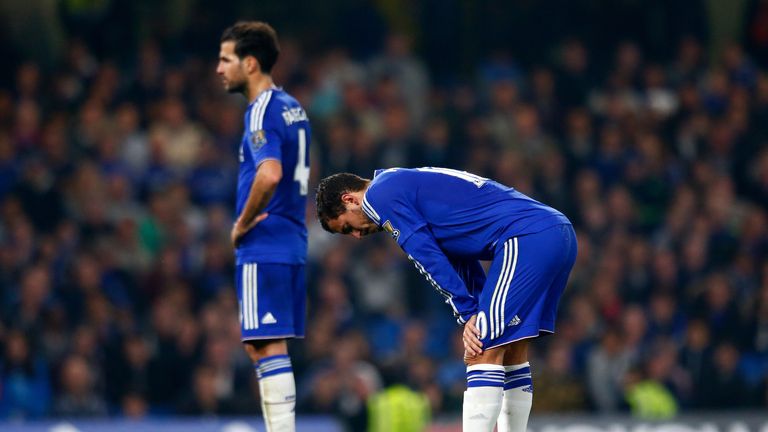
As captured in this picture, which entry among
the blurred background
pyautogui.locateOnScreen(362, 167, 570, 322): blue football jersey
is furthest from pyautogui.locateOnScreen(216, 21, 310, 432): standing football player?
the blurred background

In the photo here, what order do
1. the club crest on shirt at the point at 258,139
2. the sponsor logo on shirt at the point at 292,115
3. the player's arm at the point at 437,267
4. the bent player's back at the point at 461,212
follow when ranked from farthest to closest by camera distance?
the sponsor logo on shirt at the point at 292,115, the club crest on shirt at the point at 258,139, the bent player's back at the point at 461,212, the player's arm at the point at 437,267

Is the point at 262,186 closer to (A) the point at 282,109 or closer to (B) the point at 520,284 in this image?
(A) the point at 282,109

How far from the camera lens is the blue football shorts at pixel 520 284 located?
6000mm

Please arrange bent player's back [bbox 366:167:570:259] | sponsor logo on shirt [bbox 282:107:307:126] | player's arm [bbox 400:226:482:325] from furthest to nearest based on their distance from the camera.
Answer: sponsor logo on shirt [bbox 282:107:307:126] → bent player's back [bbox 366:167:570:259] → player's arm [bbox 400:226:482:325]

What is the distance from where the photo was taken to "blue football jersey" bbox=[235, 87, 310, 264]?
6914mm

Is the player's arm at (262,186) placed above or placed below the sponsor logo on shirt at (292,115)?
below

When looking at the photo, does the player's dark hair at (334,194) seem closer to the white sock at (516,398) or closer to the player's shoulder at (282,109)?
the player's shoulder at (282,109)

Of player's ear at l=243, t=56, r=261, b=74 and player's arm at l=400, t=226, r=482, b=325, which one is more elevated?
player's ear at l=243, t=56, r=261, b=74

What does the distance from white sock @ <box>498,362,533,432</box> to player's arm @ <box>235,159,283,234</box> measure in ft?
4.95

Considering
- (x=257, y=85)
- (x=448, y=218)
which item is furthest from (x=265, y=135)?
(x=448, y=218)

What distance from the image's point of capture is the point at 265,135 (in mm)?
6875

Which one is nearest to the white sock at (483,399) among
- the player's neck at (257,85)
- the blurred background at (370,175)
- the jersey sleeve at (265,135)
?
the jersey sleeve at (265,135)

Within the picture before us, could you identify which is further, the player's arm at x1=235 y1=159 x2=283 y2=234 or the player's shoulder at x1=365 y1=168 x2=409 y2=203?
the player's arm at x1=235 y1=159 x2=283 y2=234

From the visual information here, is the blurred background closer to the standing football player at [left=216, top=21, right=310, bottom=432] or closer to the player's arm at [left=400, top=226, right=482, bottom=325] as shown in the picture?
the standing football player at [left=216, top=21, right=310, bottom=432]
